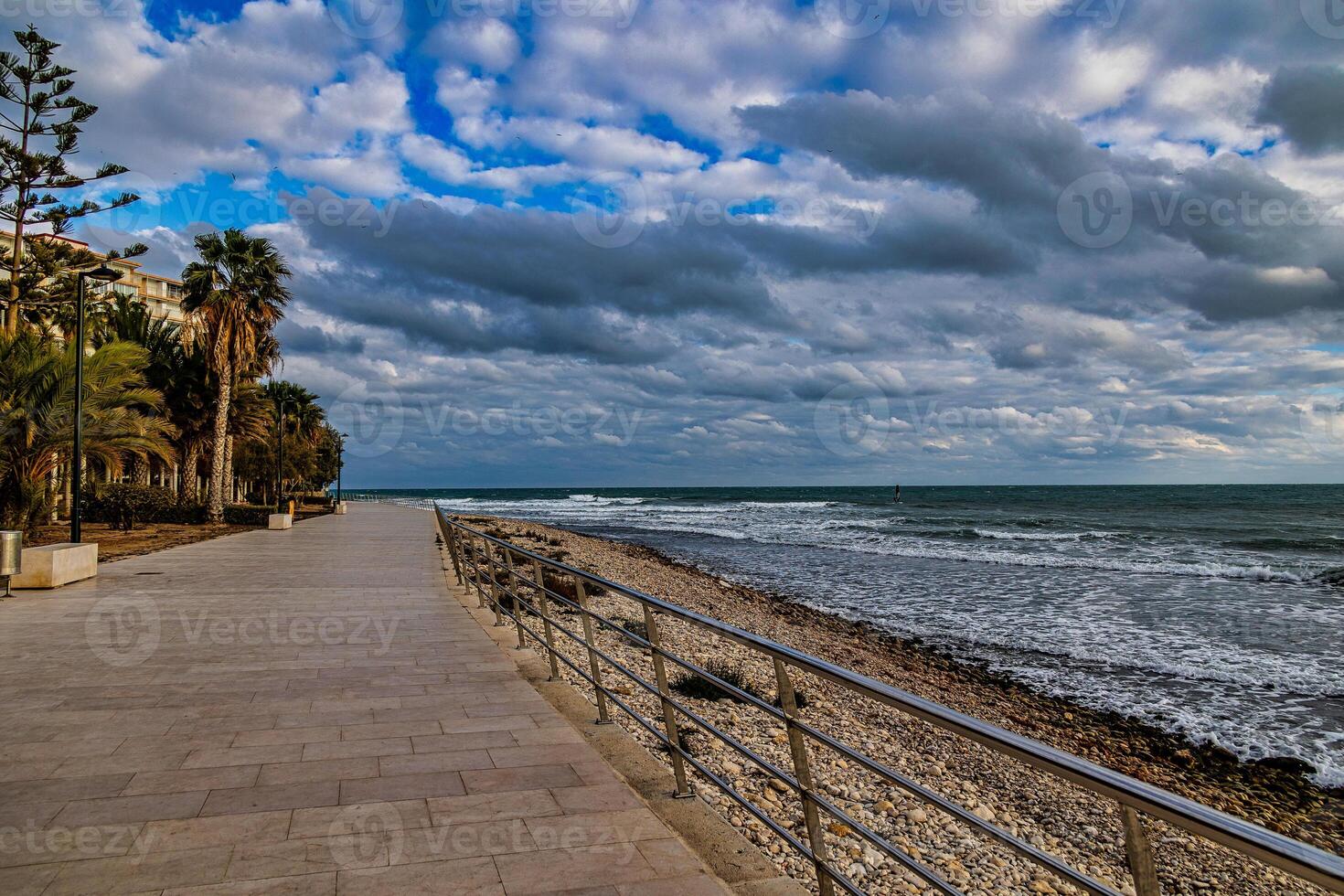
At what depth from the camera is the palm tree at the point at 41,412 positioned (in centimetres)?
1758

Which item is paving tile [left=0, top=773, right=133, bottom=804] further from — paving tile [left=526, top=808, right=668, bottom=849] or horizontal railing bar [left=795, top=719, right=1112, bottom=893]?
horizontal railing bar [left=795, top=719, right=1112, bottom=893]

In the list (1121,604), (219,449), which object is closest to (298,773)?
(1121,604)

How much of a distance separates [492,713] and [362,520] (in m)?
32.1

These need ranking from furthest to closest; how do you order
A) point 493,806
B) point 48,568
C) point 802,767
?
point 48,568 → point 493,806 → point 802,767

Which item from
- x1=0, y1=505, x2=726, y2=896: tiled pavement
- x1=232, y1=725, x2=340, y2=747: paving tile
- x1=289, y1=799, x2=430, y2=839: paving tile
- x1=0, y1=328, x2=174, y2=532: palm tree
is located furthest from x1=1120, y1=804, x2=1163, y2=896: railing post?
x1=0, y1=328, x2=174, y2=532: palm tree

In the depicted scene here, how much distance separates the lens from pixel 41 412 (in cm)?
1761

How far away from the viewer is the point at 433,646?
26.5 feet

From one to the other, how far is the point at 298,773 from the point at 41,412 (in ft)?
57.4

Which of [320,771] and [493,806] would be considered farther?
[320,771]

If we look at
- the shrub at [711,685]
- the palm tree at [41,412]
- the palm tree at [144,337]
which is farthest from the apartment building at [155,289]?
the shrub at [711,685]

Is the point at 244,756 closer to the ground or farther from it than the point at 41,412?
closer to the ground

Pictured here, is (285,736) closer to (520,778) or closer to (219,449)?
(520,778)

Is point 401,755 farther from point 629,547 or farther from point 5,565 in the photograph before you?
point 629,547

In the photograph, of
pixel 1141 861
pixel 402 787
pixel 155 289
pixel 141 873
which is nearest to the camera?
pixel 1141 861
